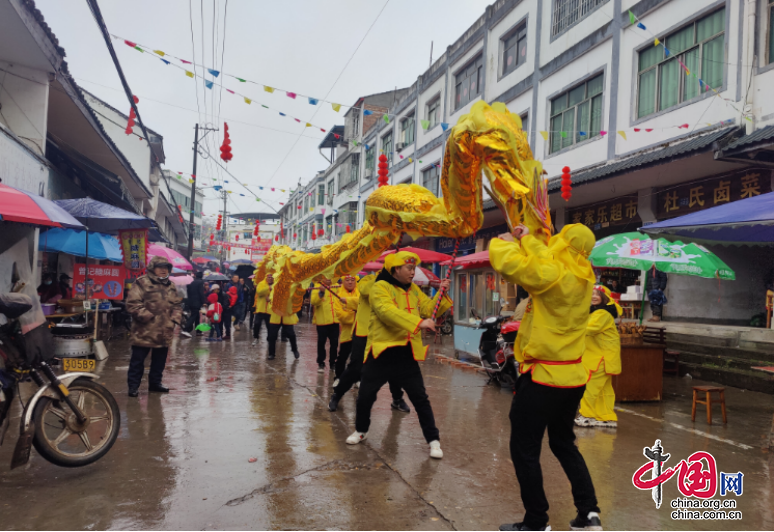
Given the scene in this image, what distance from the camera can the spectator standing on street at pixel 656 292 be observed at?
11.4m

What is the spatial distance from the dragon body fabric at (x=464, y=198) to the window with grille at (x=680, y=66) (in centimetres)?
698

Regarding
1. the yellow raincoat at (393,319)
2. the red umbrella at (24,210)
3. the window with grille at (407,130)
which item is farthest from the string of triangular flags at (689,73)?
the window with grille at (407,130)

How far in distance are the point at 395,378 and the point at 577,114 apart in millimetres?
10628

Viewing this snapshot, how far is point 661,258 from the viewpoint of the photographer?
805 cm

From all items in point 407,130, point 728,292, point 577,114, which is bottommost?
→ point 728,292

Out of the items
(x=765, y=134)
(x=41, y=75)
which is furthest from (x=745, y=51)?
(x=41, y=75)

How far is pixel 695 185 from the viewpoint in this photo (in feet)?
34.7

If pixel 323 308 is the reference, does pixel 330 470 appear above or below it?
below

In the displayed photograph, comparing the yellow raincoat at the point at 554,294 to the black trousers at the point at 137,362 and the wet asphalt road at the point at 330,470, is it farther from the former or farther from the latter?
the black trousers at the point at 137,362

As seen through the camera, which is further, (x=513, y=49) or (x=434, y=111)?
(x=434, y=111)

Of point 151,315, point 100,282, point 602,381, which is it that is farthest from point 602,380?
point 100,282

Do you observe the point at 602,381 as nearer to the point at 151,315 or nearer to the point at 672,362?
the point at 672,362

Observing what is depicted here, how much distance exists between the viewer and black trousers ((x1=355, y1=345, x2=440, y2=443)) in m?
4.63

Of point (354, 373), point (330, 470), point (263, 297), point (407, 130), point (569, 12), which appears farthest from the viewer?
point (407, 130)
